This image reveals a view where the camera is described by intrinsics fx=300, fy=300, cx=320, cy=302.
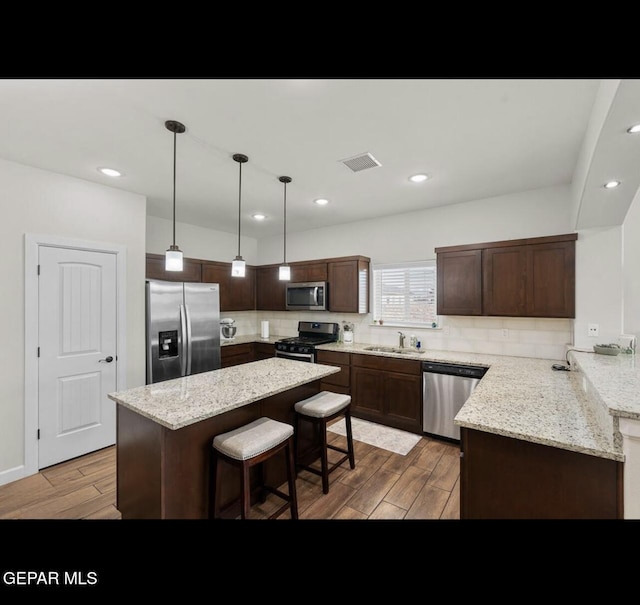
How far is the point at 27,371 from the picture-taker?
265 centimetres

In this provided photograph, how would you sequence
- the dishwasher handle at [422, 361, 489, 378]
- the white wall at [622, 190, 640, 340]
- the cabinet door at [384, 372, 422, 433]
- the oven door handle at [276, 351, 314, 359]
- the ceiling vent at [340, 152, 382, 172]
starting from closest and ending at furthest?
1. the ceiling vent at [340, 152, 382, 172]
2. the white wall at [622, 190, 640, 340]
3. the dishwasher handle at [422, 361, 489, 378]
4. the cabinet door at [384, 372, 422, 433]
5. the oven door handle at [276, 351, 314, 359]

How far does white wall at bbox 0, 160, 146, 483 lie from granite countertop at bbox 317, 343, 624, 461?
3540mm

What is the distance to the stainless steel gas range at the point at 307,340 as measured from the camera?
4234mm

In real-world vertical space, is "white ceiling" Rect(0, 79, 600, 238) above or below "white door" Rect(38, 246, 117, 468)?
above

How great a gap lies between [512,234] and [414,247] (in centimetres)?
112

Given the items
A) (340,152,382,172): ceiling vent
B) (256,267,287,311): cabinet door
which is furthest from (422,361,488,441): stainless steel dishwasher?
(256,267,287,311): cabinet door

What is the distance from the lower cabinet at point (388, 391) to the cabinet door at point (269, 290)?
181 cm

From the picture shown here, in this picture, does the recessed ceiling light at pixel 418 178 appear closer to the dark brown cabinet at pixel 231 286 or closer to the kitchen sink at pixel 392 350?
the kitchen sink at pixel 392 350

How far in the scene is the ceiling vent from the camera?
2.51 meters

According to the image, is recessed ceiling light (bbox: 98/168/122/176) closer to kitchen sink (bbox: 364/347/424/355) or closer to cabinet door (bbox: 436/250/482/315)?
kitchen sink (bbox: 364/347/424/355)
